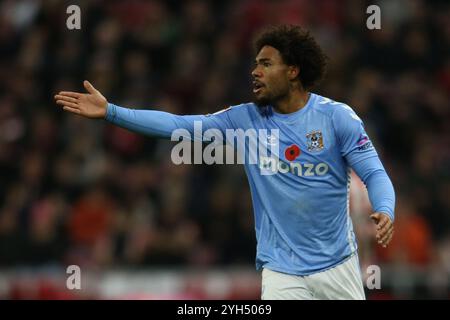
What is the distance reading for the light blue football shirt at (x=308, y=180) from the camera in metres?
7.36

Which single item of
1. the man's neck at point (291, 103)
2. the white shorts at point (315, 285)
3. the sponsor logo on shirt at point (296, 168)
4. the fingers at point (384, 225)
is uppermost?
the man's neck at point (291, 103)

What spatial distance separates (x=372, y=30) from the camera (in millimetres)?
15469

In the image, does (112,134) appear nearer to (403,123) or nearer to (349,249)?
(403,123)

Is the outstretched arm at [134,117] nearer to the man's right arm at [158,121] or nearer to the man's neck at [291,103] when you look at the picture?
the man's right arm at [158,121]

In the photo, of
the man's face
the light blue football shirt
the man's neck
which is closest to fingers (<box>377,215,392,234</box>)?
the light blue football shirt

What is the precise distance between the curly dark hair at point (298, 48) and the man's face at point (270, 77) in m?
0.05

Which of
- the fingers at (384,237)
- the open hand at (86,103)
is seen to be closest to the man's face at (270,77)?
the open hand at (86,103)

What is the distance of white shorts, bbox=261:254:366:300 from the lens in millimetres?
7293

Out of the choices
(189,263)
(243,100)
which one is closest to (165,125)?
(189,263)

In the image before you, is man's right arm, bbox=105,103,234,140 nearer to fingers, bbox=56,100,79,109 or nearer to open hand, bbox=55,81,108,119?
open hand, bbox=55,81,108,119

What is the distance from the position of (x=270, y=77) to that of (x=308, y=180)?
2.45ft

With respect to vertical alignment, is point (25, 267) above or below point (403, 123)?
below
